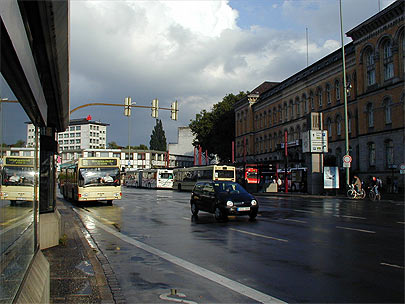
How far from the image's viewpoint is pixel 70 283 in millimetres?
6590

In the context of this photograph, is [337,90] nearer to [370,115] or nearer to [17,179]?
[370,115]

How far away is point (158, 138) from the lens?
451ft

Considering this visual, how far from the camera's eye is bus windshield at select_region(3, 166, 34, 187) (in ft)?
9.68

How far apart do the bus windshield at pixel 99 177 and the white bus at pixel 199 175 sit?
17.0m

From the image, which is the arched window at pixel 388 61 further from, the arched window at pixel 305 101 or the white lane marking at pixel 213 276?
the white lane marking at pixel 213 276

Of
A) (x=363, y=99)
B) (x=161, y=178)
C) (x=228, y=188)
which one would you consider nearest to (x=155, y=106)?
(x=228, y=188)

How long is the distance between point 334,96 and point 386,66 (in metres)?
11.9

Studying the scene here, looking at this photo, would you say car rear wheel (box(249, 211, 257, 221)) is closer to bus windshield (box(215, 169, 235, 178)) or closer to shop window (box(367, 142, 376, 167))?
bus windshield (box(215, 169, 235, 178))

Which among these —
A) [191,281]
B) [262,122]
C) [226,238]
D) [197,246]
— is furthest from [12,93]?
[262,122]

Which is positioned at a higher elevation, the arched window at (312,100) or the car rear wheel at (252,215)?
the arched window at (312,100)

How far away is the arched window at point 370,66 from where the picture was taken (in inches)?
1844

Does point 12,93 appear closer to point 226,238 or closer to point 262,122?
point 226,238

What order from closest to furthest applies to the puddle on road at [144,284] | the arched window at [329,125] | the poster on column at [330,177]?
the puddle on road at [144,284], the poster on column at [330,177], the arched window at [329,125]

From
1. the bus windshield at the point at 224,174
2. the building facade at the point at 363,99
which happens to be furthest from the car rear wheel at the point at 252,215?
the bus windshield at the point at 224,174
